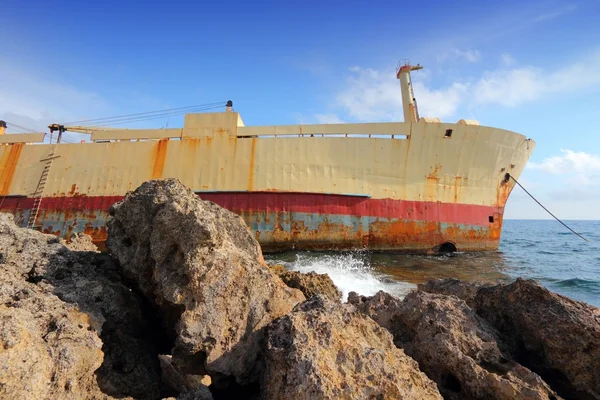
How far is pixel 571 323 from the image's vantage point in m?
2.47

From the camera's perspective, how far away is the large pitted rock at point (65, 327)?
65.0 inches

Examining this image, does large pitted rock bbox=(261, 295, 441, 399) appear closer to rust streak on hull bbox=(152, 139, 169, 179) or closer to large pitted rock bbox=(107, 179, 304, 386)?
large pitted rock bbox=(107, 179, 304, 386)

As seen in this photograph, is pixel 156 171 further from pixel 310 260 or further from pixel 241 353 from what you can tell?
pixel 241 353

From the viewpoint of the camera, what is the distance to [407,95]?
48.3 feet

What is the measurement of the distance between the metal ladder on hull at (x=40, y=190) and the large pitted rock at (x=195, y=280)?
13.3 metres

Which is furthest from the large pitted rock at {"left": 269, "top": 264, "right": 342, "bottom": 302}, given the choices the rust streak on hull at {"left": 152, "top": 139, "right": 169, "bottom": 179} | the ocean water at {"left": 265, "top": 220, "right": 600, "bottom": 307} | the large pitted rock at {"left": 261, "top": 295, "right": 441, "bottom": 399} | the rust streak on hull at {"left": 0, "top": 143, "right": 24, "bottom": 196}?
the rust streak on hull at {"left": 0, "top": 143, "right": 24, "bottom": 196}

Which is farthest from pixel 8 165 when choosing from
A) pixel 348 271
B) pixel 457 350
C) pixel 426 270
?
pixel 457 350

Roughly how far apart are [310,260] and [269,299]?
791 centimetres

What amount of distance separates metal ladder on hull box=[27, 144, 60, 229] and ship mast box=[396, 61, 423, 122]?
1598cm

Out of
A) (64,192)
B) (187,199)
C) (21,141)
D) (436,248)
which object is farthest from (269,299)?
(21,141)

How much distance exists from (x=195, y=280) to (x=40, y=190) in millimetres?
14993

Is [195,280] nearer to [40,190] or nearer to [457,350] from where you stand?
[457,350]

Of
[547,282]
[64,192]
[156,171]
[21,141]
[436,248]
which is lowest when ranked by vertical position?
[547,282]

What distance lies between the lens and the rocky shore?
178cm
